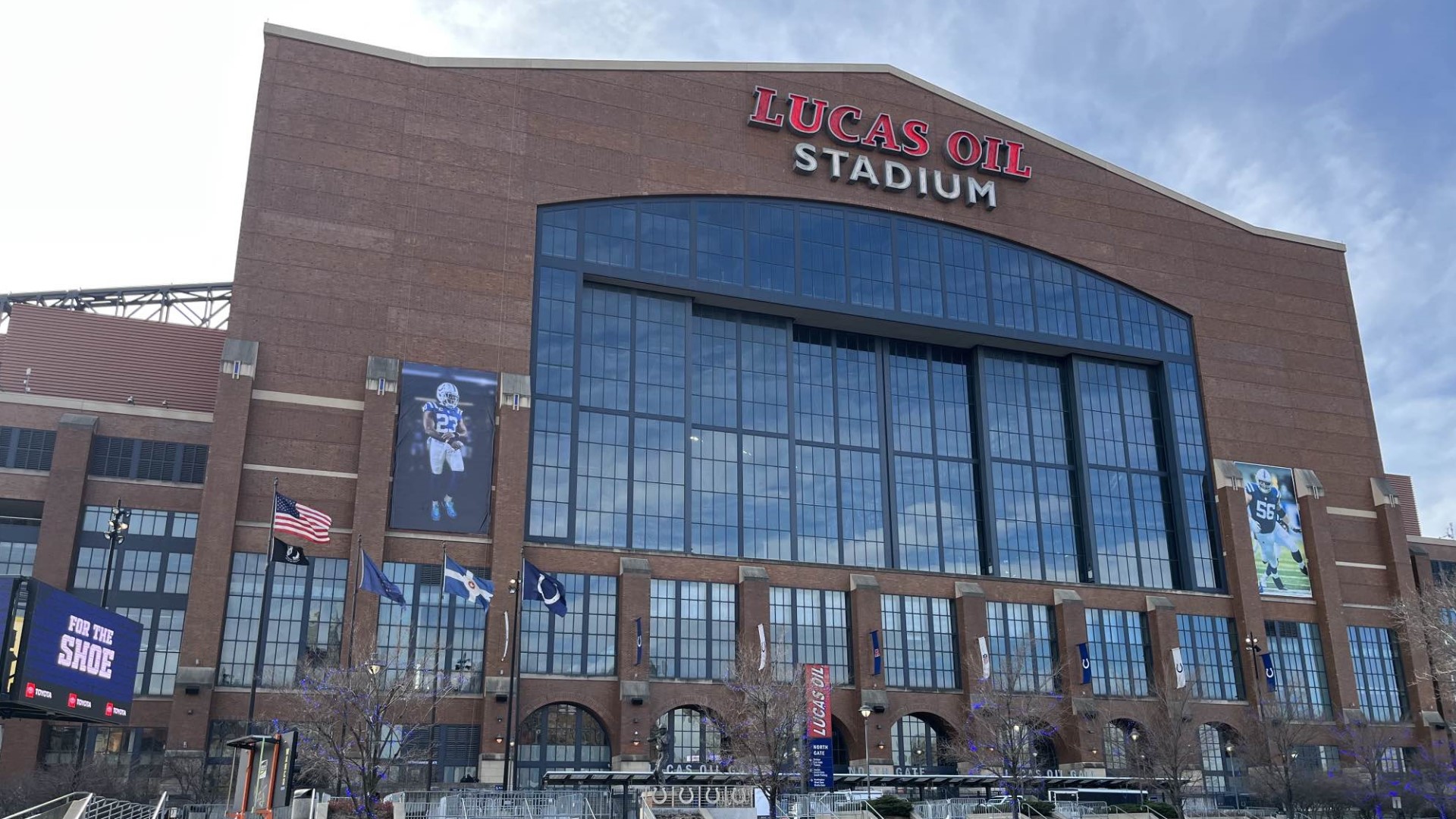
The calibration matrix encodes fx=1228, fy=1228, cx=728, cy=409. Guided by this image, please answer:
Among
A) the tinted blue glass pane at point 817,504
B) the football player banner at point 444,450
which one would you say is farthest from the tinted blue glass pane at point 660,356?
the football player banner at point 444,450

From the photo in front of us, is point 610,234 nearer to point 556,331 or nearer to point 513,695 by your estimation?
point 556,331

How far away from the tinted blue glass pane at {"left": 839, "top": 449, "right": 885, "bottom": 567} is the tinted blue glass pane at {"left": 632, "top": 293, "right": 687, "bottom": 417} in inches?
453

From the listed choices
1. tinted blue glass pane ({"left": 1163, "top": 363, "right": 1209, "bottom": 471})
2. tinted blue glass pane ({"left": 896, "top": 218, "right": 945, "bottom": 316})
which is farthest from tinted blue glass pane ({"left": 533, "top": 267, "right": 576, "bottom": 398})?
tinted blue glass pane ({"left": 1163, "top": 363, "right": 1209, "bottom": 471})

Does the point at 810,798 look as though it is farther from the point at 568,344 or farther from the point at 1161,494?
the point at 1161,494

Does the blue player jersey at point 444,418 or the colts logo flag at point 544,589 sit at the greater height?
the blue player jersey at point 444,418

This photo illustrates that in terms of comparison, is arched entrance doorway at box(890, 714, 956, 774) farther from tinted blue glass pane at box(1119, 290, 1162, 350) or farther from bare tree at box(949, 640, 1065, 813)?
tinted blue glass pane at box(1119, 290, 1162, 350)

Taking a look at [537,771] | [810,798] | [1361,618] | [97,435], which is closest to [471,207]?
[97,435]

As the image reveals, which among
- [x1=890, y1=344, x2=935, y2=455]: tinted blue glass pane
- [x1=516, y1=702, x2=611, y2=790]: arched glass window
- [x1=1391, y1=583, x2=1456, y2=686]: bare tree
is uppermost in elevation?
[x1=890, y1=344, x2=935, y2=455]: tinted blue glass pane

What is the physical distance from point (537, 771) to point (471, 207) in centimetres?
2976

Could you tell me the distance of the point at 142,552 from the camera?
5956 cm

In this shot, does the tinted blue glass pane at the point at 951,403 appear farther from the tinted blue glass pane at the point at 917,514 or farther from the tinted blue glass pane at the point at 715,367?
the tinted blue glass pane at the point at 715,367

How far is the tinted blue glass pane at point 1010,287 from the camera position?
79188 mm

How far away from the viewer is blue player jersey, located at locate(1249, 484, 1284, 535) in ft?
266

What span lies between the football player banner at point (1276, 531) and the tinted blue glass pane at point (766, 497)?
3193 centimetres
